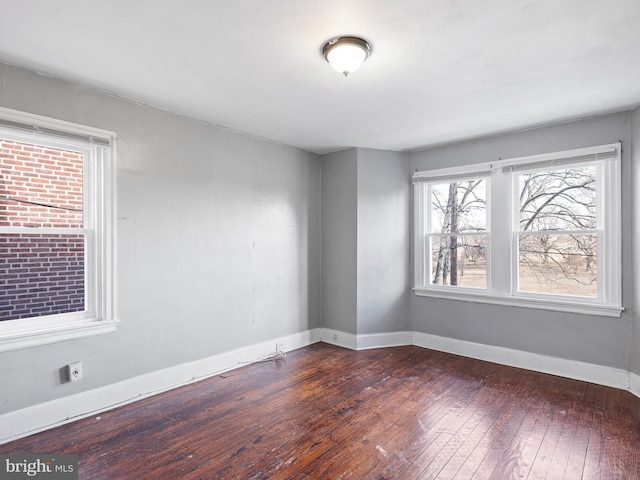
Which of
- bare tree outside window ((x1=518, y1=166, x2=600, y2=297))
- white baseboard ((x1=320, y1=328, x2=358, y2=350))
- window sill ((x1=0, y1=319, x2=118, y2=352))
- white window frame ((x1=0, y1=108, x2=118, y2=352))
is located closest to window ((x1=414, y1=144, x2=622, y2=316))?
bare tree outside window ((x1=518, y1=166, x2=600, y2=297))

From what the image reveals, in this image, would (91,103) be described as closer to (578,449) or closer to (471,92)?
(471,92)

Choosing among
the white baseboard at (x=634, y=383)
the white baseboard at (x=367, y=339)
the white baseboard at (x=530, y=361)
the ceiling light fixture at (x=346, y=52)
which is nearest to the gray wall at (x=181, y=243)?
the white baseboard at (x=367, y=339)

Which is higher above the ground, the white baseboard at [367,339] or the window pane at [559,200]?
the window pane at [559,200]

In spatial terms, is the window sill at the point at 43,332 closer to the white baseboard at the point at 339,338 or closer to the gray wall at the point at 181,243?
the gray wall at the point at 181,243

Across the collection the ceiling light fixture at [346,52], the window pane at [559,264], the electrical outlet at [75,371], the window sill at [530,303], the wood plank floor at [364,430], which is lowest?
the wood plank floor at [364,430]

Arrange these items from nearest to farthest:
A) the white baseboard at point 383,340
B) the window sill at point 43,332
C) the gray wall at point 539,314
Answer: the window sill at point 43,332 < the gray wall at point 539,314 < the white baseboard at point 383,340

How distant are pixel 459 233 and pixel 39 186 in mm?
4005

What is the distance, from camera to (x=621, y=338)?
10.3 ft

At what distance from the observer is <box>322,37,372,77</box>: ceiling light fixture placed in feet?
6.59

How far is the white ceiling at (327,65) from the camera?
1.77 meters

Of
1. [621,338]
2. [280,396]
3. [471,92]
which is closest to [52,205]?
[280,396]

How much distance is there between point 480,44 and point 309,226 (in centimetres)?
286

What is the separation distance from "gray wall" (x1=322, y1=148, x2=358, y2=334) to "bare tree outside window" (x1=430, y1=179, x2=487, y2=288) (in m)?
1.02

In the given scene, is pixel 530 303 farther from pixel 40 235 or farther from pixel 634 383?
pixel 40 235
